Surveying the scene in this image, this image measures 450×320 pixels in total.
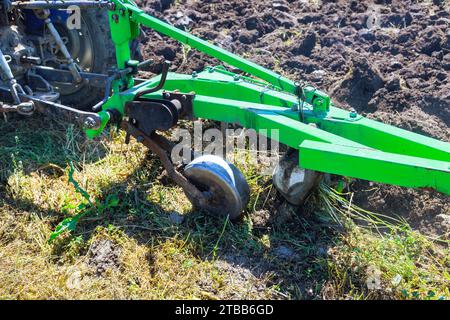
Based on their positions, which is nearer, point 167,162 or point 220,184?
point 220,184

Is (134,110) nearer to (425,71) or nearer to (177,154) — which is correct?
(177,154)

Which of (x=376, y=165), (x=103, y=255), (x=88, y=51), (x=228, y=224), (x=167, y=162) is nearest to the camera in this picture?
(x=376, y=165)

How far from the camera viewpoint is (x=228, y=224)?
3520 mm

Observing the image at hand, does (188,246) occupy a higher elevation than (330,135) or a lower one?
lower

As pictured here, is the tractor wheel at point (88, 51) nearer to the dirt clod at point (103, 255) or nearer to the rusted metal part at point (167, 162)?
the rusted metal part at point (167, 162)

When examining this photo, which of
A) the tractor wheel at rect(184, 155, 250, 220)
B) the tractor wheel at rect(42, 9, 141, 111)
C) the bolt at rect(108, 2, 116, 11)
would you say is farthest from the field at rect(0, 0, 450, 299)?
the bolt at rect(108, 2, 116, 11)

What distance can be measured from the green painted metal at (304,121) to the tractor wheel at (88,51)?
2.67ft

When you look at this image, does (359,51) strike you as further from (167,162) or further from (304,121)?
(167,162)

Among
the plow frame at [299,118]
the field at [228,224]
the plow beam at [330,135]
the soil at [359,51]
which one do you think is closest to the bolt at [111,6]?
the plow frame at [299,118]

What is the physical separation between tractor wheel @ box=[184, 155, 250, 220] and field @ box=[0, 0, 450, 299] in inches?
4.2

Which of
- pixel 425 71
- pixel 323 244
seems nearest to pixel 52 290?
pixel 323 244

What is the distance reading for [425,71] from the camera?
488 centimetres

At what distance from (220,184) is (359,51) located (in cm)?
263

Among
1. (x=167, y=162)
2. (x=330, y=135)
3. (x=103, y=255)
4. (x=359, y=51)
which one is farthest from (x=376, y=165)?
(x=359, y=51)
